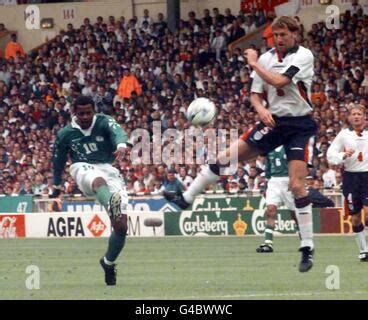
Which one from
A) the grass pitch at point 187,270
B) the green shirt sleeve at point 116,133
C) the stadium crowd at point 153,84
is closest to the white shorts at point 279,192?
the grass pitch at point 187,270

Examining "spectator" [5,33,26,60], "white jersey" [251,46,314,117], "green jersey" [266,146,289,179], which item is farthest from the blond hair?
"spectator" [5,33,26,60]

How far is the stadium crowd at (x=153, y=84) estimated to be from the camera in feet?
92.4

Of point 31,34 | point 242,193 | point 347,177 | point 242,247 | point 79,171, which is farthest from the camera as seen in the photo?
point 31,34

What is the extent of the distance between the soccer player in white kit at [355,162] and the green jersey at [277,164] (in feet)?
8.97

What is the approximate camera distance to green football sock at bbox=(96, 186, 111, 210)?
535 inches

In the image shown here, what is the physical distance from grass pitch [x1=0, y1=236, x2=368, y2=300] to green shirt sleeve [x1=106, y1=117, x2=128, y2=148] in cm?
158

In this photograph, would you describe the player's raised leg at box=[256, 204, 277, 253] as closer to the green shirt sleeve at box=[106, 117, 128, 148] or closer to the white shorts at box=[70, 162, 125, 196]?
the white shorts at box=[70, 162, 125, 196]

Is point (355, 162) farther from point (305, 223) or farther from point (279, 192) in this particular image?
point (305, 223)

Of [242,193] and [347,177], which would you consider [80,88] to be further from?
[347,177]

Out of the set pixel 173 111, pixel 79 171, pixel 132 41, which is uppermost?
pixel 132 41

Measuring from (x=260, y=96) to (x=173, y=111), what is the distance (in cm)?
1839

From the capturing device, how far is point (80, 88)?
35.1m

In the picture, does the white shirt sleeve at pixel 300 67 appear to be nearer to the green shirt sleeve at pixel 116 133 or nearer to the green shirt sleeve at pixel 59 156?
the green shirt sleeve at pixel 116 133
